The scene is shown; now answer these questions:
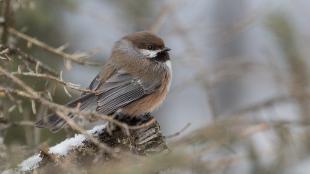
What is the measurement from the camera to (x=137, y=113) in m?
5.93

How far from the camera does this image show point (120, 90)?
583 centimetres

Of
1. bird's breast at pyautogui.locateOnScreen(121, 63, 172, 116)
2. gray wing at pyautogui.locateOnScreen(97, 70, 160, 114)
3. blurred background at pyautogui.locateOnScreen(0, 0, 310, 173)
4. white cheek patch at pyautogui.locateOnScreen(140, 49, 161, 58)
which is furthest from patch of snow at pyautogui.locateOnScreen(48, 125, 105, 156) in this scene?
white cheek patch at pyautogui.locateOnScreen(140, 49, 161, 58)

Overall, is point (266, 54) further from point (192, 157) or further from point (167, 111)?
point (167, 111)

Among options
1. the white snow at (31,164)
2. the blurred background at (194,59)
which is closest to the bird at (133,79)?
the blurred background at (194,59)

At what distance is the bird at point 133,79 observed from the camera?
18.5 feet

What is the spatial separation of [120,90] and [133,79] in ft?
1.19

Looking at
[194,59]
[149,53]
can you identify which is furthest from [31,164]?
[149,53]

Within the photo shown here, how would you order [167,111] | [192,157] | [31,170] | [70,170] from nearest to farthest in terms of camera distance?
[192,157], [70,170], [31,170], [167,111]

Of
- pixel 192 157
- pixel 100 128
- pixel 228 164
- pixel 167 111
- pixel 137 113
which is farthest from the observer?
pixel 167 111

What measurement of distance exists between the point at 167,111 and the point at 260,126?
30.9 feet

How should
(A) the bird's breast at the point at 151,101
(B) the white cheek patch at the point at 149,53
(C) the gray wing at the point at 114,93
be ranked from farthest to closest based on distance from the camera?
(B) the white cheek patch at the point at 149,53, (A) the bird's breast at the point at 151,101, (C) the gray wing at the point at 114,93

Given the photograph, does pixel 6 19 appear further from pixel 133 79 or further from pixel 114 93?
pixel 133 79

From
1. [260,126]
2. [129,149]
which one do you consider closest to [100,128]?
[129,149]

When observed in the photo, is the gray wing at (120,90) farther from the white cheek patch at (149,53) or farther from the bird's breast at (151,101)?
the white cheek patch at (149,53)
